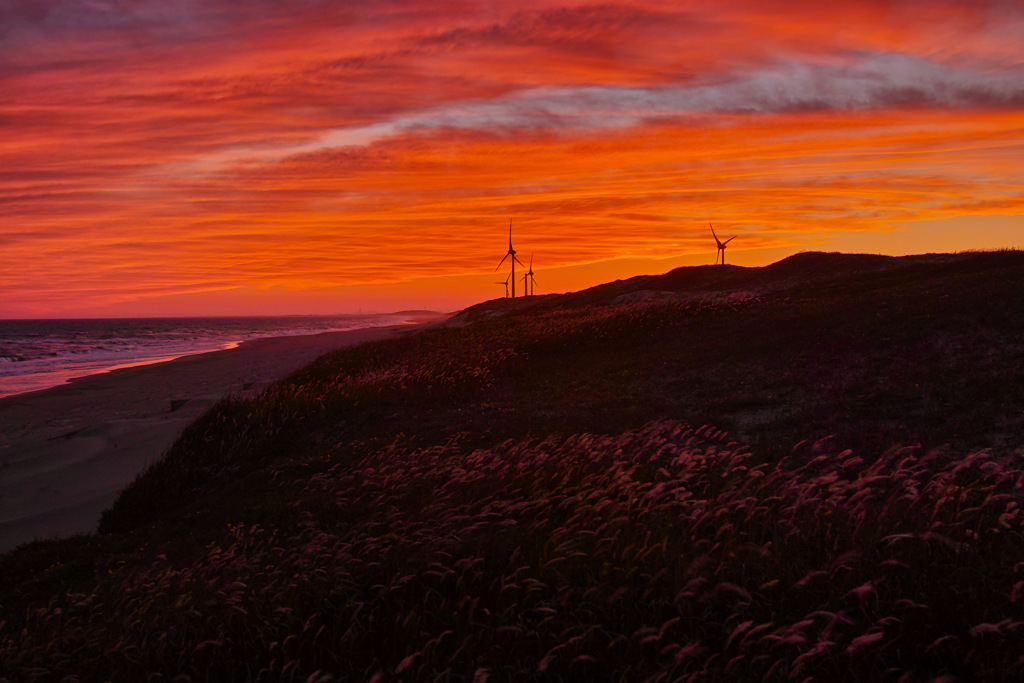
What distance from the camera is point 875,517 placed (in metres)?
7.74

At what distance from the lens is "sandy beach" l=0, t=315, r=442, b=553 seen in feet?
44.9

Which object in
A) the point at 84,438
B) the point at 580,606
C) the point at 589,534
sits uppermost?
the point at 589,534

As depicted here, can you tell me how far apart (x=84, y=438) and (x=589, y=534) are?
19.2 m

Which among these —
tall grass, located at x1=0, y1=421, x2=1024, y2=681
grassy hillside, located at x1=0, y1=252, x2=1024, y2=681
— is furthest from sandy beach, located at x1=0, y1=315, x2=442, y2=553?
tall grass, located at x1=0, y1=421, x2=1024, y2=681

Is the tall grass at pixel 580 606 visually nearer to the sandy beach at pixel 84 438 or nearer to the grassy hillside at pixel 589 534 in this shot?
the grassy hillside at pixel 589 534

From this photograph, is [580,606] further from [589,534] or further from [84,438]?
[84,438]

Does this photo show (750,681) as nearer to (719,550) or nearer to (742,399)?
(719,550)

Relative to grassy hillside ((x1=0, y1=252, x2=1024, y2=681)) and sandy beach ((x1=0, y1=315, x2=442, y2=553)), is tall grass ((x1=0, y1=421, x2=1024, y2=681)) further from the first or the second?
sandy beach ((x1=0, y1=315, x2=442, y2=553))

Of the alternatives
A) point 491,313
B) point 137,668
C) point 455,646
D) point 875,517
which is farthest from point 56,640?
point 491,313

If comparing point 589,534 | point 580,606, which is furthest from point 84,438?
point 580,606

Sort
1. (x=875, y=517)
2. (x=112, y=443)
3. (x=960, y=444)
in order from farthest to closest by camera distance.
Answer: (x=112, y=443)
(x=960, y=444)
(x=875, y=517)

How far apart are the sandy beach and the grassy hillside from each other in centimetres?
168

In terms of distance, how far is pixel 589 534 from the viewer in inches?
299

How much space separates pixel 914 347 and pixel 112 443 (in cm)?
2408
